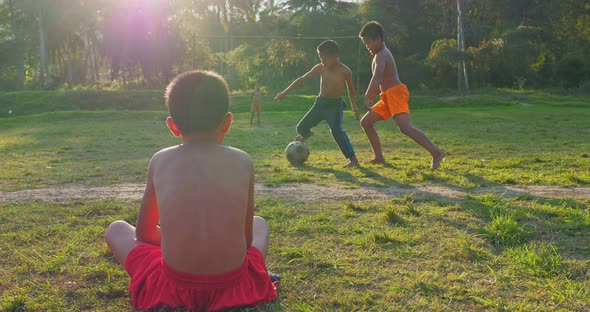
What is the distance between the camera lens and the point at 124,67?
3316 centimetres

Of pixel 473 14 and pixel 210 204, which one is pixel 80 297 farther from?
pixel 473 14

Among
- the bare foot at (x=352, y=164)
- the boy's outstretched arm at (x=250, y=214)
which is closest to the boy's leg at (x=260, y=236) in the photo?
the boy's outstretched arm at (x=250, y=214)

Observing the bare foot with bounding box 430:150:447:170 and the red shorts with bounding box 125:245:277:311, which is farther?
the bare foot with bounding box 430:150:447:170

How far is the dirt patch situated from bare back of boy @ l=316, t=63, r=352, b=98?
2.04 meters

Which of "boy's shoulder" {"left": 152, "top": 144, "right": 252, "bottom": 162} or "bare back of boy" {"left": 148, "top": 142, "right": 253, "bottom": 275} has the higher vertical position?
"boy's shoulder" {"left": 152, "top": 144, "right": 252, "bottom": 162}

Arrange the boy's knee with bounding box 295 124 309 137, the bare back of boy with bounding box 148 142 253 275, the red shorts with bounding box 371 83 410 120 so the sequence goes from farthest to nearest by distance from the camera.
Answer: the boy's knee with bounding box 295 124 309 137
the red shorts with bounding box 371 83 410 120
the bare back of boy with bounding box 148 142 253 275

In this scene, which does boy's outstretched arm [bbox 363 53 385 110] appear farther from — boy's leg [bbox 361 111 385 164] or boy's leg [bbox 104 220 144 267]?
boy's leg [bbox 104 220 144 267]

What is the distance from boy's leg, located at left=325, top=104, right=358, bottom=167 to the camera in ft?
24.3

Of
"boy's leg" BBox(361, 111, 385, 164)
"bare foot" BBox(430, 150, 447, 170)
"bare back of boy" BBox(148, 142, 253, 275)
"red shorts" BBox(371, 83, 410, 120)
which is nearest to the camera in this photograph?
"bare back of boy" BBox(148, 142, 253, 275)

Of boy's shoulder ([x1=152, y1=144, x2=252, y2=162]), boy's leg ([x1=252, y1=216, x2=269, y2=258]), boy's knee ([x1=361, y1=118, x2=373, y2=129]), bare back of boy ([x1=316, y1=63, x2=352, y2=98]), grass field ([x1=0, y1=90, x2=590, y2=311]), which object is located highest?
bare back of boy ([x1=316, y1=63, x2=352, y2=98])

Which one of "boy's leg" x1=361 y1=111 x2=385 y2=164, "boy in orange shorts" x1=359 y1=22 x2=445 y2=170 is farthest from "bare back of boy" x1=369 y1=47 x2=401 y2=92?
"boy's leg" x1=361 y1=111 x2=385 y2=164

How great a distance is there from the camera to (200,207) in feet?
7.60

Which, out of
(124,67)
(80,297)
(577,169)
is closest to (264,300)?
(80,297)

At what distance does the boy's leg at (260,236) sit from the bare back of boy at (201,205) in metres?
0.41
